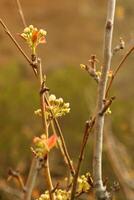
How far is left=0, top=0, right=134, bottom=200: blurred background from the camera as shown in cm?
386

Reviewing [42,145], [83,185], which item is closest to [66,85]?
[83,185]

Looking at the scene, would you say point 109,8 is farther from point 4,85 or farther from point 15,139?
point 4,85

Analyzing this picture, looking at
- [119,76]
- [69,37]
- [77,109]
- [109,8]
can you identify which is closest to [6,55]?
[69,37]

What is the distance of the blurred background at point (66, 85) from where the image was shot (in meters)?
3.86

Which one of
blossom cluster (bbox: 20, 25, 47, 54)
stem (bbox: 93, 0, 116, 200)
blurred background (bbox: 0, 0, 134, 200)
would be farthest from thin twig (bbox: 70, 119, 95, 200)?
blurred background (bbox: 0, 0, 134, 200)

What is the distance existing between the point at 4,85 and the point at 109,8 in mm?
4043

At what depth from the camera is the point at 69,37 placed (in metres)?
6.84

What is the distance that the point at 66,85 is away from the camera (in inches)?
176

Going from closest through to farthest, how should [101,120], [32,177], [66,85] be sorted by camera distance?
[32,177] → [101,120] → [66,85]

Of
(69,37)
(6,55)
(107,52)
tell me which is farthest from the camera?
(69,37)

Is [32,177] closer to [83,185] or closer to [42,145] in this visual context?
[42,145]

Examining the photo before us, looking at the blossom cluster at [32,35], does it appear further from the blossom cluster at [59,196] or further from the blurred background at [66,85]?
the blurred background at [66,85]

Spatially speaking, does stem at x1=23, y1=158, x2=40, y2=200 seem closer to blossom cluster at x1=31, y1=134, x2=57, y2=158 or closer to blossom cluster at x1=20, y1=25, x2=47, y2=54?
blossom cluster at x1=31, y1=134, x2=57, y2=158

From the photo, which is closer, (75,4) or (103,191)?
(103,191)
